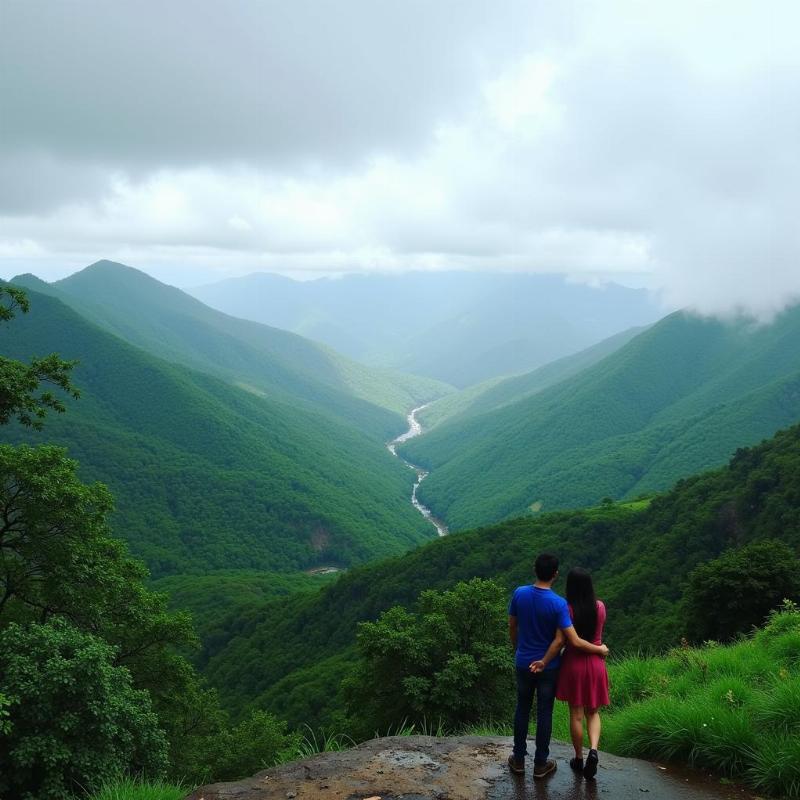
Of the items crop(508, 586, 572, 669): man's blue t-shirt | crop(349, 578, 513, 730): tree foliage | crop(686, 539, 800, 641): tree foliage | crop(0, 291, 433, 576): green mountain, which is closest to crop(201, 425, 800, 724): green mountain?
crop(686, 539, 800, 641): tree foliage

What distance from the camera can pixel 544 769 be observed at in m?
7.69

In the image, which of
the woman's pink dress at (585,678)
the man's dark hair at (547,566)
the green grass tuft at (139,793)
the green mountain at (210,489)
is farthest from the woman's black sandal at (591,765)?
the green mountain at (210,489)

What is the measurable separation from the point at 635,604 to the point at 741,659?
163ft

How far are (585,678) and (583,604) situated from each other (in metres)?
0.94

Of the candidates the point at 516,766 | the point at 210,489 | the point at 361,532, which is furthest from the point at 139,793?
the point at 210,489

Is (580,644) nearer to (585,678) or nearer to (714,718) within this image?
(585,678)

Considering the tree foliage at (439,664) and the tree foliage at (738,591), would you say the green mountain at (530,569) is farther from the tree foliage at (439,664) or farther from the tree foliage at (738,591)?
the tree foliage at (439,664)

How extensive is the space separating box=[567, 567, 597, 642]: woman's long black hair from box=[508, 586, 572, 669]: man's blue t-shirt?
0.18 metres

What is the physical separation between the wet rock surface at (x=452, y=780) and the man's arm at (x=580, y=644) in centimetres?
160

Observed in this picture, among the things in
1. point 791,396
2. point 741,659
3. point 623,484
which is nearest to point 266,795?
point 741,659

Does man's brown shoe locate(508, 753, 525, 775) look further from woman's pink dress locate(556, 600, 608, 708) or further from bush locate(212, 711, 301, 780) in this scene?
bush locate(212, 711, 301, 780)

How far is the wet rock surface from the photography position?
731 centimetres

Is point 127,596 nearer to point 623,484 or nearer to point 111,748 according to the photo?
point 111,748

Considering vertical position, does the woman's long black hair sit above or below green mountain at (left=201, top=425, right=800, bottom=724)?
above
